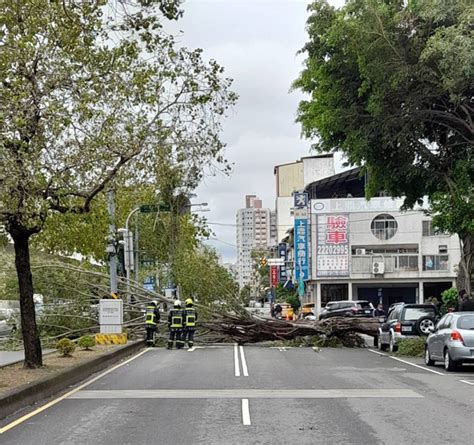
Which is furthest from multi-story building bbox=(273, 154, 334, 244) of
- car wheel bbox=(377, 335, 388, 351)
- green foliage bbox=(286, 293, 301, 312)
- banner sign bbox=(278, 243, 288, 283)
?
car wheel bbox=(377, 335, 388, 351)

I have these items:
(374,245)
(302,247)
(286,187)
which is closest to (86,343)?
(302,247)

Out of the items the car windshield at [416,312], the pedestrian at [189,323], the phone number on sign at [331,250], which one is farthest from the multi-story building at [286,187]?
the car windshield at [416,312]

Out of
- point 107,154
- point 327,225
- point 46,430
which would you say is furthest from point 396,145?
point 327,225

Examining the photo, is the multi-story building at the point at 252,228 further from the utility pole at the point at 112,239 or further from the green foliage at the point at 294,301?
the utility pole at the point at 112,239

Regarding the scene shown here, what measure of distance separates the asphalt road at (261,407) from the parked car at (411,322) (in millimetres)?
3628

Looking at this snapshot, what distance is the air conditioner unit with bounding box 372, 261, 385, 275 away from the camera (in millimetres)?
59562

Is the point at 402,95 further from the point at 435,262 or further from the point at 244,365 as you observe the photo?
the point at 435,262

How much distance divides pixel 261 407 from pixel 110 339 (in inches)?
540

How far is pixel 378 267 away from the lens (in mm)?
59625

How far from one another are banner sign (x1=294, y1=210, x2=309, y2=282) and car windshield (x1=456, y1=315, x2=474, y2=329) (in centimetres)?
4308

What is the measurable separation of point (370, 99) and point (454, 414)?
12.6 meters

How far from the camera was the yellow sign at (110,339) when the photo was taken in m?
25.0

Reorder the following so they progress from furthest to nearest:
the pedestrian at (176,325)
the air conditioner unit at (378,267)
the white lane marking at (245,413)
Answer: the air conditioner unit at (378,267)
the pedestrian at (176,325)
the white lane marking at (245,413)

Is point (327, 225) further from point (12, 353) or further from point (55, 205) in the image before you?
point (55, 205)
